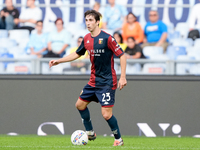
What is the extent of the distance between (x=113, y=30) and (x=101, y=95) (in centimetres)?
409

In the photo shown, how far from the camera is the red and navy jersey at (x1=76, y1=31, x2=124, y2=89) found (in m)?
5.19

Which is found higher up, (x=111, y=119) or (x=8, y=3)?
(x=8, y=3)

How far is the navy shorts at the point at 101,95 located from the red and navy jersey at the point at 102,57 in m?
0.06

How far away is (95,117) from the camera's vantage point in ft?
25.4

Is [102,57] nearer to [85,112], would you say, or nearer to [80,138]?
[85,112]

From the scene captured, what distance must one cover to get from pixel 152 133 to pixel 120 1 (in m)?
3.43

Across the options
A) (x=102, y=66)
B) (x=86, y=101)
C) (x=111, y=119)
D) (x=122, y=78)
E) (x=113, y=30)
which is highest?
(x=113, y=30)

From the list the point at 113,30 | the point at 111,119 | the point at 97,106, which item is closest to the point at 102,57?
the point at 111,119

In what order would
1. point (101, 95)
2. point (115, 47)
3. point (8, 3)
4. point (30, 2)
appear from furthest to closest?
1. point (30, 2)
2. point (8, 3)
3. point (101, 95)
4. point (115, 47)

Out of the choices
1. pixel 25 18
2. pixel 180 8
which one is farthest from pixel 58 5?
pixel 180 8

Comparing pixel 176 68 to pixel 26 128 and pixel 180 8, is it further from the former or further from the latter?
pixel 26 128

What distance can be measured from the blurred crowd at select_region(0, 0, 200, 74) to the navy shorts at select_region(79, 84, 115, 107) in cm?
306

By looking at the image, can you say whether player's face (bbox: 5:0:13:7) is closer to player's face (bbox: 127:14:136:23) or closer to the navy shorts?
player's face (bbox: 127:14:136:23)

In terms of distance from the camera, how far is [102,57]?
5223 mm
